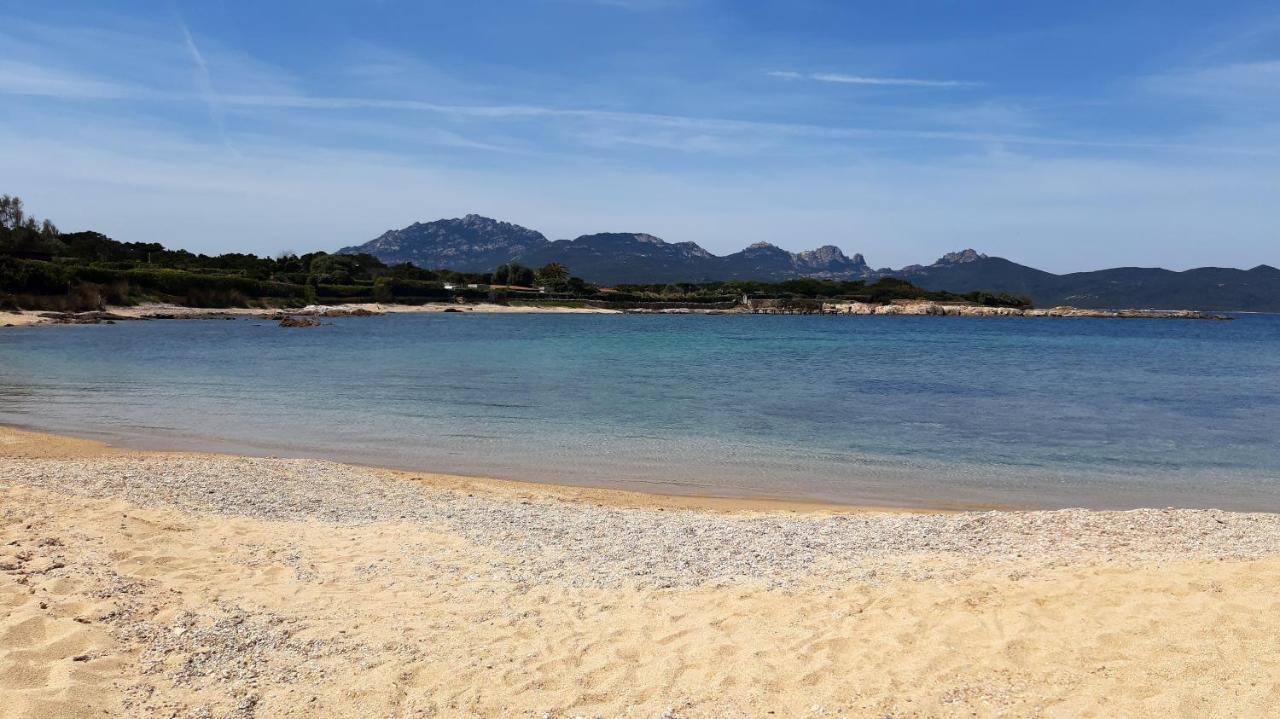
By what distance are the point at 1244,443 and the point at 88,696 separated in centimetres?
2254

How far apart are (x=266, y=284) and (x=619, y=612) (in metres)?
106

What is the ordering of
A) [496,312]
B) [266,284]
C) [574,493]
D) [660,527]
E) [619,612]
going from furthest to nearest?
[496,312]
[266,284]
[574,493]
[660,527]
[619,612]

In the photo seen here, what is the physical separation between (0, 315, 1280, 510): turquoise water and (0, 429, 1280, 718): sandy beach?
397 cm

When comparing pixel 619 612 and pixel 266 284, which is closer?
pixel 619 612

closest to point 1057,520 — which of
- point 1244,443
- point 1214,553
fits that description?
point 1214,553

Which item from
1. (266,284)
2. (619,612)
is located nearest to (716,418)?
(619,612)

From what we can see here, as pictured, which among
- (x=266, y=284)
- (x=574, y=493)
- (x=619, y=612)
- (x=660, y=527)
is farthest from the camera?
(x=266, y=284)

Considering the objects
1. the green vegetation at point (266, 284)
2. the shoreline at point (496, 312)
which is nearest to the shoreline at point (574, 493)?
the shoreline at point (496, 312)

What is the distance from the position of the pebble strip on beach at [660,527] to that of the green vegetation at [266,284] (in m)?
68.6

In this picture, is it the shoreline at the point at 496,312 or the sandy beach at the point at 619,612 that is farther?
the shoreline at the point at 496,312

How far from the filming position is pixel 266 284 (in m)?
101

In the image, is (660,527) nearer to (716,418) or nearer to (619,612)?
(619,612)

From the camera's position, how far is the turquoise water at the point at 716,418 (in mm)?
14633

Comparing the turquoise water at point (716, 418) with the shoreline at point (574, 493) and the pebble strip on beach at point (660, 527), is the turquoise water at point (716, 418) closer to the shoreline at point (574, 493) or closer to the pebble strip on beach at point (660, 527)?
the shoreline at point (574, 493)
